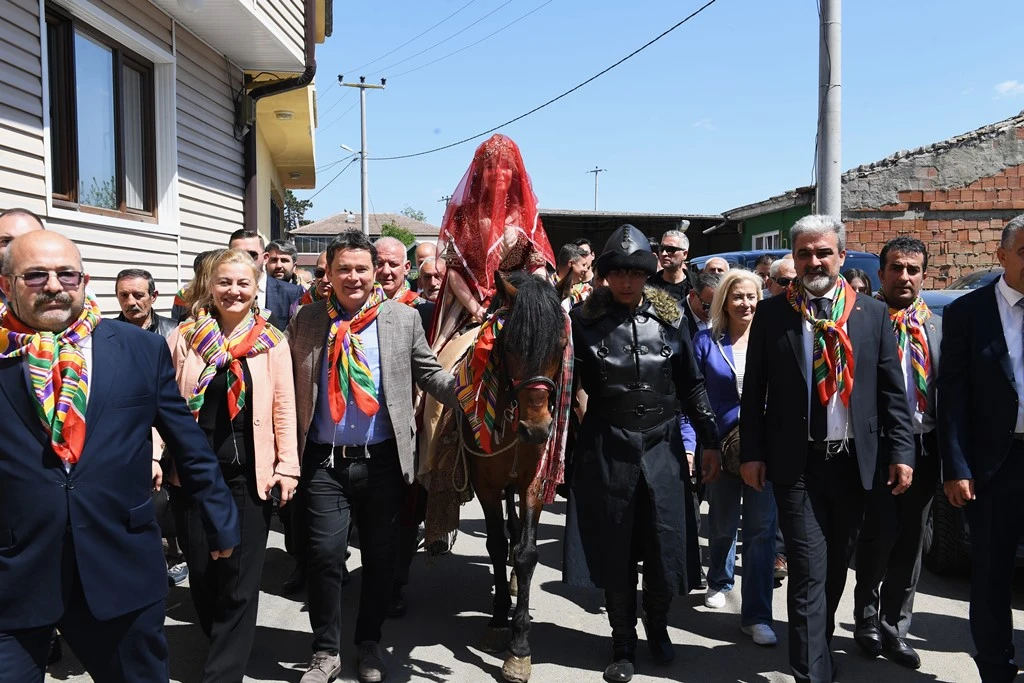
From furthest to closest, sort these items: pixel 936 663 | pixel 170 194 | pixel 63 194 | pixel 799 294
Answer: pixel 170 194, pixel 63 194, pixel 936 663, pixel 799 294

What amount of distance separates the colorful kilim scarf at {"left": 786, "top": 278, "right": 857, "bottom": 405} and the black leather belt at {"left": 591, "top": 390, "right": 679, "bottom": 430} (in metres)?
0.77

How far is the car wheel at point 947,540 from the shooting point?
5.30 m

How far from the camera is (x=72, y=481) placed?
101 inches

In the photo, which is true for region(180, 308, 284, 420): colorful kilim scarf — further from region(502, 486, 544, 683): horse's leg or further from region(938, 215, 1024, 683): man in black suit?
region(938, 215, 1024, 683): man in black suit

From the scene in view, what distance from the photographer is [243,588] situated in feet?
12.1

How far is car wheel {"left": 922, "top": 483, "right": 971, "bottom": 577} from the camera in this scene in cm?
530

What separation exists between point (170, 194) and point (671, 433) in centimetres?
649

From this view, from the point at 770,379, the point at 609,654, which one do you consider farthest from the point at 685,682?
the point at 770,379

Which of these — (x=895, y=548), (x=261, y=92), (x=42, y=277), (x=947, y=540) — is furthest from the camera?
(x=261, y=92)

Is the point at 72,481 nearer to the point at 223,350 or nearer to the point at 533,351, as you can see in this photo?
the point at 223,350

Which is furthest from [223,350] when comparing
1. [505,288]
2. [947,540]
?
[947,540]

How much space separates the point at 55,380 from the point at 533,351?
1941 mm

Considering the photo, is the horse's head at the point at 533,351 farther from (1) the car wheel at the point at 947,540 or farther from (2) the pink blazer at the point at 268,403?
(1) the car wheel at the point at 947,540

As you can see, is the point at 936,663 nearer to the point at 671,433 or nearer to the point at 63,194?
the point at 671,433
